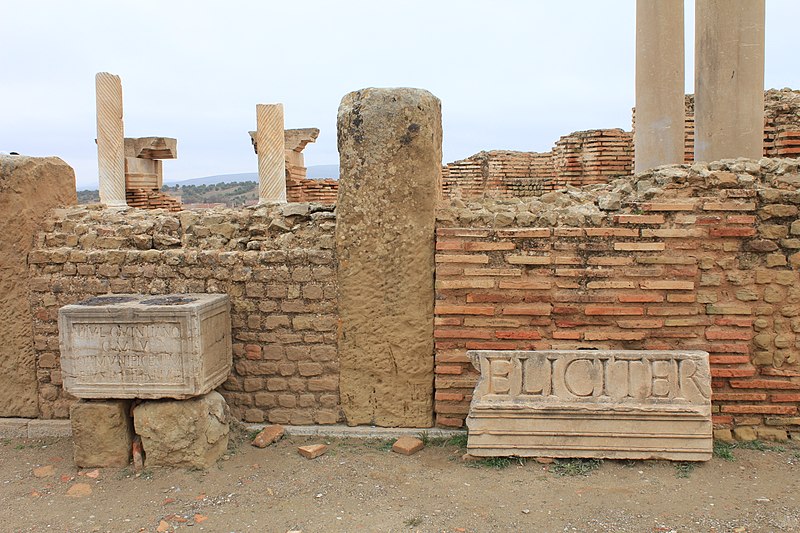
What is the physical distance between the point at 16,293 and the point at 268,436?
2326 millimetres

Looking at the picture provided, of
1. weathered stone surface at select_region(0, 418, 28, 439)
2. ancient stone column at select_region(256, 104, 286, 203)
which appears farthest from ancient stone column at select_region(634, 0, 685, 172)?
ancient stone column at select_region(256, 104, 286, 203)

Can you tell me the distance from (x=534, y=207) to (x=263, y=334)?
2282 millimetres

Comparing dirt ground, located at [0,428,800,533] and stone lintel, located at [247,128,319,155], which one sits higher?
stone lintel, located at [247,128,319,155]

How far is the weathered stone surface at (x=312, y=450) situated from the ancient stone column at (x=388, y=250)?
452 millimetres

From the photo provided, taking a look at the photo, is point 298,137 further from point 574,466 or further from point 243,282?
point 574,466

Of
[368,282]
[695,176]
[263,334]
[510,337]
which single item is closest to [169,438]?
[263,334]

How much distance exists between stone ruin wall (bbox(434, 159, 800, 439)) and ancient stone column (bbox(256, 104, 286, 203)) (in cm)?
979

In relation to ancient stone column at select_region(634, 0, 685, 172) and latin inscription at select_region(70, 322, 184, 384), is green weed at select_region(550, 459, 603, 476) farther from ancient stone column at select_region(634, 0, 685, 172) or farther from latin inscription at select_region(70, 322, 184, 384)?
ancient stone column at select_region(634, 0, 685, 172)

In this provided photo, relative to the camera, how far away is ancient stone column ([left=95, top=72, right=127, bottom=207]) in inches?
537

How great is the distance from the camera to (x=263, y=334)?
16.7ft

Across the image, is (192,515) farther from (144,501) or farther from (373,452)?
(373,452)

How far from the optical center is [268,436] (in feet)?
16.0

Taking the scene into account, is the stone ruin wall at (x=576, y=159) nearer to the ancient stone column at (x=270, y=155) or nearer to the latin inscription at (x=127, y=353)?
the ancient stone column at (x=270, y=155)

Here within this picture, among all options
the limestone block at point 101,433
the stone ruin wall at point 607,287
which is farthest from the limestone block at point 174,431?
the stone ruin wall at point 607,287
